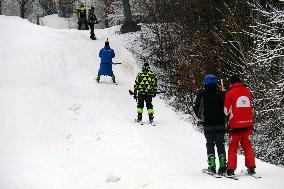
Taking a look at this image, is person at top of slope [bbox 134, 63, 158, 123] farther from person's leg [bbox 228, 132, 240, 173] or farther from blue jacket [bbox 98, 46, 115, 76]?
person's leg [bbox 228, 132, 240, 173]

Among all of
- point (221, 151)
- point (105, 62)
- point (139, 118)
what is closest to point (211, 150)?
point (221, 151)

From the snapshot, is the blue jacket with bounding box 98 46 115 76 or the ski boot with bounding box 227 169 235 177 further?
the blue jacket with bounding box 98 46 115 76

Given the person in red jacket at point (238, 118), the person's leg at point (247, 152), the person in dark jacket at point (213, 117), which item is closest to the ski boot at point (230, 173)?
the person in red jacket at point (238, 118)

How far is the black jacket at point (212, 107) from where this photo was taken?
30.1ft

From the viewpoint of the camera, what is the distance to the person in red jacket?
895 centimetres

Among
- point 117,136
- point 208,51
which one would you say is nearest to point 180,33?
point 208,51

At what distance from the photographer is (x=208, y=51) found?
777 inches

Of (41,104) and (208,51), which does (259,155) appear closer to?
(208,51)

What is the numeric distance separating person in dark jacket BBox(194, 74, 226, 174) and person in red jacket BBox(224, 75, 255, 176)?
179 mm

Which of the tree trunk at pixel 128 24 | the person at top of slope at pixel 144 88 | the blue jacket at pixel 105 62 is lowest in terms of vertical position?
the person at top of slope at pixel 144 88

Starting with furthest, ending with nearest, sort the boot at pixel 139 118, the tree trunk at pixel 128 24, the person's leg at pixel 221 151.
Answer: the tree trunk at pixel 128 24 < the boot at pixel 139 118 < the person's leg at pixel 221 151

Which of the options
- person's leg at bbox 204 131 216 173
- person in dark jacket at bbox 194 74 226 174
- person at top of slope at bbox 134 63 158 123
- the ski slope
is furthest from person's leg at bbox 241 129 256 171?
person at top of slope at bbox 134 63 158 123

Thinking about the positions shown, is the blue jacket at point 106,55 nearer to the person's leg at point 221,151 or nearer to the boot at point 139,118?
the boot at point 139,118

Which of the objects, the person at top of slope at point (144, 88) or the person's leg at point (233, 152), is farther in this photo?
the person at top of slope at point (144, 88)
